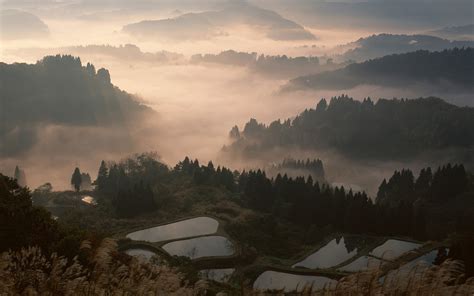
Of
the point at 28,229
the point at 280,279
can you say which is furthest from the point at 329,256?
the point at 28,229

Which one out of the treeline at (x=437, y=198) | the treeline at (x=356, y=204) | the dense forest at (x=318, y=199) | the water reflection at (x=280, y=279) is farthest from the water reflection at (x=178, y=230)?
the treeline at (x=437, y=198)

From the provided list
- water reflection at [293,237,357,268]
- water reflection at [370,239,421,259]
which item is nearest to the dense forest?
water reflection at [370,239,421,259]

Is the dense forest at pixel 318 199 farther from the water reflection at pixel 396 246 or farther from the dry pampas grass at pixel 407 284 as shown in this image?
the dry pampas grass at pixel 407 284

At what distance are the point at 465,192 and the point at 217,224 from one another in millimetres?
65805

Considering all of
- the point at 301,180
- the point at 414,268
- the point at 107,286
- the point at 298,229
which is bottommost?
the point at 298,229

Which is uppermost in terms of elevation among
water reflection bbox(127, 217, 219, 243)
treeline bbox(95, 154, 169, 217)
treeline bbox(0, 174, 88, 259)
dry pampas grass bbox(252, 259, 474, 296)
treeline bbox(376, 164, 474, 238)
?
dry pampas grass bbox(252, 259, 474, 296)

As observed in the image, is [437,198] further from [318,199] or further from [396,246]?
[396,246]

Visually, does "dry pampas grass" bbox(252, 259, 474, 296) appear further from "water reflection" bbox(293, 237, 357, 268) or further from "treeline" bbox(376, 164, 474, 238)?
"treeline" bbox(376, 164, 474, 238)

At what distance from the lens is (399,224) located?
6719 centimetres

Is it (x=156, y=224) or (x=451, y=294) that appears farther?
(x=156, y=224)

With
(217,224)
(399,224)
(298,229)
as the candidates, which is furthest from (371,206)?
(217,224)

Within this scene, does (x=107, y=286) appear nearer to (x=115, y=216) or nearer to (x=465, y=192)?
(x=115, y=216)

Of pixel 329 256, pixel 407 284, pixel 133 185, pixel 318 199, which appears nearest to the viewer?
pixel 407 284

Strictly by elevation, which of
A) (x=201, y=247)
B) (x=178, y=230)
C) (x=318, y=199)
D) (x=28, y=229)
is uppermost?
(x=28, y=229)
